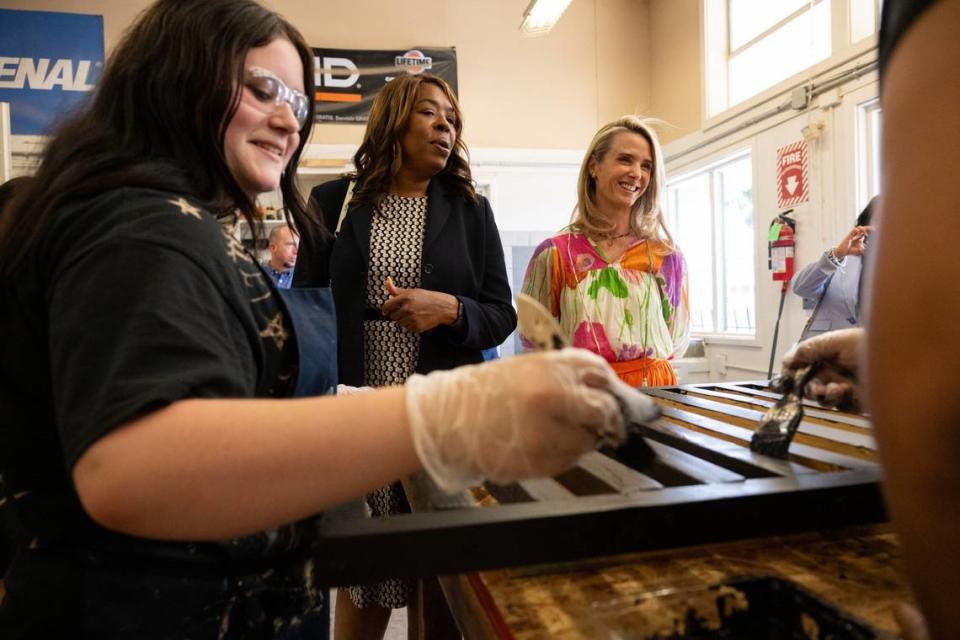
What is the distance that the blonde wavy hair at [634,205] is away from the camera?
7.45ft

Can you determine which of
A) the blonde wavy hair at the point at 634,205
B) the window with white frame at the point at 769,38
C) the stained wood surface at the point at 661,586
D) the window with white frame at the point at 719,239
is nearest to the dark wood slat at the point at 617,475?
the stained wood surface at the point at 661,586

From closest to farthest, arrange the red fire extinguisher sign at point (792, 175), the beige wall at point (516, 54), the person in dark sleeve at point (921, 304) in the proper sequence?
the person in dark sleeve at point (921, 304) → the red fire extinguisher sign at point (792, 175) → the beige wall at point (516, 54)

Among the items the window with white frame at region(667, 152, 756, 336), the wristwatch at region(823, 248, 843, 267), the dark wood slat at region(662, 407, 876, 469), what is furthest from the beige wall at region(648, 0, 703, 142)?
the dark wood slat at region(662, 407, 876, 469)

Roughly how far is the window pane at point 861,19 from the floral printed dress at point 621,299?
2.54 meters

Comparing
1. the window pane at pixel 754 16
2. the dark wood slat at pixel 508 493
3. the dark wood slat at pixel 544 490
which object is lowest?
the dark wood slat at pixel 508 493

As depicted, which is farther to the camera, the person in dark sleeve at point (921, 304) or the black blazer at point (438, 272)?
the black blazer at point (438, 272)

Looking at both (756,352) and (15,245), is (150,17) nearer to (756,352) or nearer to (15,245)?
(15,245)

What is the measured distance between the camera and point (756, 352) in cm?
467

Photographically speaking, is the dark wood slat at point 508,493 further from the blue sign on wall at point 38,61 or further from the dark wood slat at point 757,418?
the blue sign on wall at point 38,61

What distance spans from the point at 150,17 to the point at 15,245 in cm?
35

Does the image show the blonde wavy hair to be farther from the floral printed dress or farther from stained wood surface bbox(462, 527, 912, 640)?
stained wood surface bbox(462, 527, 912, 640)

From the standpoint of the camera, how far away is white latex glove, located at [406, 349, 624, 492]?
0.59 meters

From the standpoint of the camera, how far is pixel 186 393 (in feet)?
1.71

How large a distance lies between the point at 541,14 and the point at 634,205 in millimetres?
2810
